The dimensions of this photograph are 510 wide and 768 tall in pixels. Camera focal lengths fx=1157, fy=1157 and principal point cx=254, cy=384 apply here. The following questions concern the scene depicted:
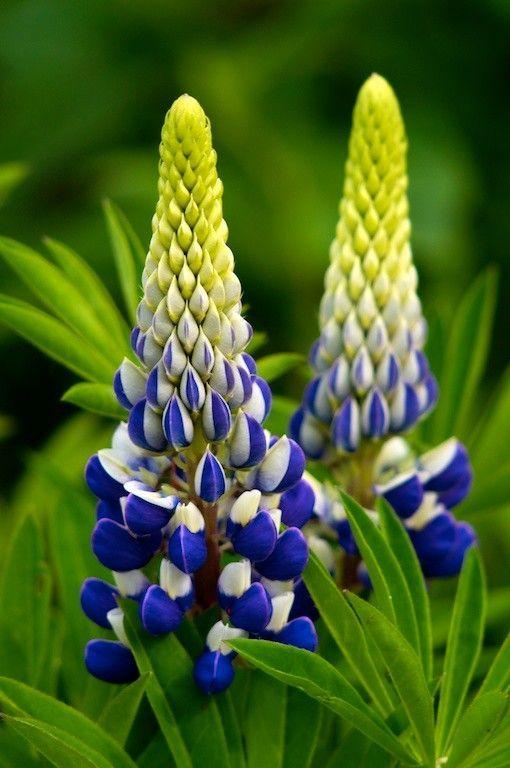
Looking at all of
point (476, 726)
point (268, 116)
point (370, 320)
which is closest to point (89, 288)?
point (370, 320)

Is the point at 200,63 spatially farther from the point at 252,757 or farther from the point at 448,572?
the point at 252,757

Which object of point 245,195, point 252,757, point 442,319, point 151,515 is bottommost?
point 252,757

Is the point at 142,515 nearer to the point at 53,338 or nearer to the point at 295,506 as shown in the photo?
the point at 295,506

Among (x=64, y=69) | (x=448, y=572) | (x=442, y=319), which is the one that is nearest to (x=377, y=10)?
(x=64, y=69)

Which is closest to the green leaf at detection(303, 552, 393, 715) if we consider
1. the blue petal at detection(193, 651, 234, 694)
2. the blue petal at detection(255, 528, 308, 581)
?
the blue petal at detection(255, 528, 308, 581)

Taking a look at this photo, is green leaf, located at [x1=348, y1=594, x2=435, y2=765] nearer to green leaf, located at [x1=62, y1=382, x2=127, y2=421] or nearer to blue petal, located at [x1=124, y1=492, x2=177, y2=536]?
blue petal, located at [x1=124, y1=492, x2=177, y2=536]
